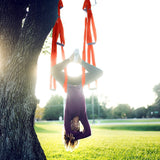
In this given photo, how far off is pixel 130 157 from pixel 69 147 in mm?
1969

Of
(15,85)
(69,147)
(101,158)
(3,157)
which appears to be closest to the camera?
(3,157)

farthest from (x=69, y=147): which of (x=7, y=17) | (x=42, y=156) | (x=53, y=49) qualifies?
(x=7, y=17)

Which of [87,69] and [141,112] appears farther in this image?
[141,112]

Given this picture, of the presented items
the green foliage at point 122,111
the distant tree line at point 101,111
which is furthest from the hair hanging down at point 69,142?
the green foliage at point 122,111

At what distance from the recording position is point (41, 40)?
284 cm

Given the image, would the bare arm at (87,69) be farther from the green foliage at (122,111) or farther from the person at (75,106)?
the green foliage at (122,111)

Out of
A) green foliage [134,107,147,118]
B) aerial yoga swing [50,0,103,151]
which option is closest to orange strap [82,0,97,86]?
aerial yoga swing [50,0,103,151]

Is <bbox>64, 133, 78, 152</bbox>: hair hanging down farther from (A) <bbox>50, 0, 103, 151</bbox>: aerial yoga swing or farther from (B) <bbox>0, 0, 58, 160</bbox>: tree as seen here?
(B) <bbox>0, 0, 58, 160</bbox>: tree

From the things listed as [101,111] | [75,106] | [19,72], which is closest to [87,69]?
[75,106]

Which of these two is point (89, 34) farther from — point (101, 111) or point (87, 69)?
point (101, 111)

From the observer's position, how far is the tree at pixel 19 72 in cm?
255

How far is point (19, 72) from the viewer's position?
271 cm

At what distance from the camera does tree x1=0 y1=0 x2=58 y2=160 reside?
2.55m

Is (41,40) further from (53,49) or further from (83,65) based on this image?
(83,65)
